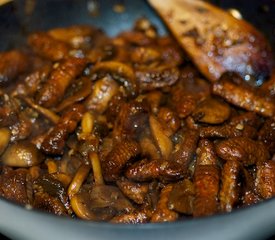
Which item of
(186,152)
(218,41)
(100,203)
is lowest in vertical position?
(100,203)

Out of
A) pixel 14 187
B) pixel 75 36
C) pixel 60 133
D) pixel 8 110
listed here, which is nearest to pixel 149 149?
pixel 60 133

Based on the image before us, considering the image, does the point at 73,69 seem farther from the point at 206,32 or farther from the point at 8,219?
the point at 8,219

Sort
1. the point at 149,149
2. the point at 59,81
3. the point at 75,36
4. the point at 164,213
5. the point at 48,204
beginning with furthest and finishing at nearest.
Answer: the point at 75,36, the point at 59,81, the point at 149,149, the point at 48,204, the point at 164,213

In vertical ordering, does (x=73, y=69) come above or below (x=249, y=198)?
above

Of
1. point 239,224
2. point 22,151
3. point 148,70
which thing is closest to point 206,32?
point 148,70

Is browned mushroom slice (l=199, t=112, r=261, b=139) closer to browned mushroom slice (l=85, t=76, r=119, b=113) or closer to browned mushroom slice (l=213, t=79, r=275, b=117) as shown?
browned mushroom slice (l=213, t=79, r=275, b=117)

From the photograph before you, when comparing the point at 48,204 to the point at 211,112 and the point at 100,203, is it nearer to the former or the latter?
the point at 100,203
